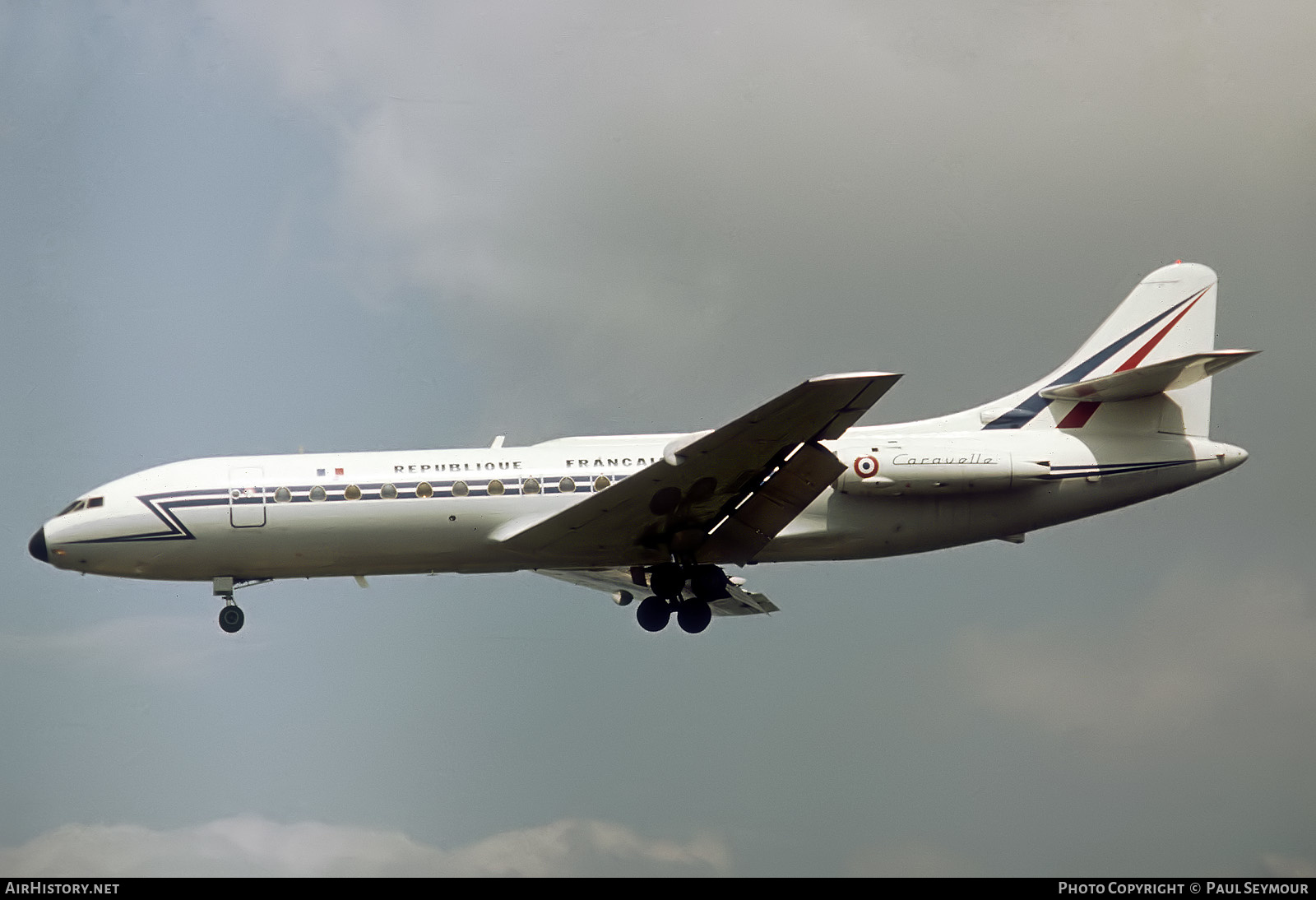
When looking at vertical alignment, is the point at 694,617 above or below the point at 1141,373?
below

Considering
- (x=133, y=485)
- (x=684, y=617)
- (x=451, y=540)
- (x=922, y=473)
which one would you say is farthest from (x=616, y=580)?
(x=133, y=485)

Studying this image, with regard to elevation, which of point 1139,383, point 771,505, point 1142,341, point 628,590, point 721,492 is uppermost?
point 1142,341

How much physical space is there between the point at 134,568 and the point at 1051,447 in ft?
57.9

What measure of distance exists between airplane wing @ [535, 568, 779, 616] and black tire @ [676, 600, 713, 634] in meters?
1.99

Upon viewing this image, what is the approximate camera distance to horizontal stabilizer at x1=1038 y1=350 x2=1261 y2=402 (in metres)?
27.7

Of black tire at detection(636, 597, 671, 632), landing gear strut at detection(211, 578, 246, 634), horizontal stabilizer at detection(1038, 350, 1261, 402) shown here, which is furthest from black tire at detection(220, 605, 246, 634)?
horizontal stabilizer at detection(1038, 350, 1261, 402)

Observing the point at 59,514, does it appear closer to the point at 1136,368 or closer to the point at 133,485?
the point at 133,485

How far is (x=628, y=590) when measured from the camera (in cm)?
3272

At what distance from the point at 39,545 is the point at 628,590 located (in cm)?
1198

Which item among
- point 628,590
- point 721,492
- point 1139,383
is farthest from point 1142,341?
point 628,590

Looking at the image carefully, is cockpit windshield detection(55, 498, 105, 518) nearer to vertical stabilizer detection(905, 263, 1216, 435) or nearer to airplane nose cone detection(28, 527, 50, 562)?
airplane nose cone detection(28, 527, 50, 562)

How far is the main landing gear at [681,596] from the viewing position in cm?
2919

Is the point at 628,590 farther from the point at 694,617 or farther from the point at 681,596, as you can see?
the point at 694,617

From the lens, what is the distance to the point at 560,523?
1065 inches
